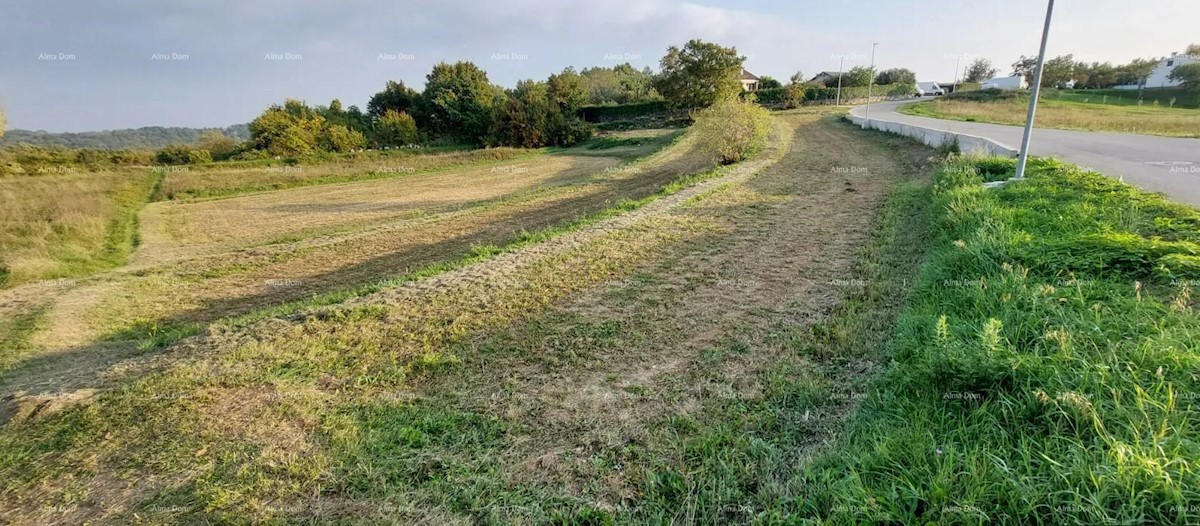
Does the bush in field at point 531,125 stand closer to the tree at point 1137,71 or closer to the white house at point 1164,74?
the white house at point 1164,74

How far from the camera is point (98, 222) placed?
13211mm

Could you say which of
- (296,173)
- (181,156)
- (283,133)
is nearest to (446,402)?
(296,173)

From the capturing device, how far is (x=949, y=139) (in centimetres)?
1545

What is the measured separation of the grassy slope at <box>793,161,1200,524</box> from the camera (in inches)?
81.9

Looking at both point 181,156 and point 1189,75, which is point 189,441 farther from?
point 1189,75

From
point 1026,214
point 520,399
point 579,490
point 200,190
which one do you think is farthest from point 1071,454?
point 200,190

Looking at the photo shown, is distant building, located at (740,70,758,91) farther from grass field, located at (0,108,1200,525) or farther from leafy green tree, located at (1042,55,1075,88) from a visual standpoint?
grass field, located at (0,108,1200,525)

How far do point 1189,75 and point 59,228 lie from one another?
79.4 m

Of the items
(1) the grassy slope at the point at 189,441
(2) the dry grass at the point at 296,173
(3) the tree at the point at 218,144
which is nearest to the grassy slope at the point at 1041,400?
(1) the grassy slope at the point at 189,441

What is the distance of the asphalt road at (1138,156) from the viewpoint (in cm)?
777

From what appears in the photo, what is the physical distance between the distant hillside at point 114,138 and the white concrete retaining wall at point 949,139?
43.6m

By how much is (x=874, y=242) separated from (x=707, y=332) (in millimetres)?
4466

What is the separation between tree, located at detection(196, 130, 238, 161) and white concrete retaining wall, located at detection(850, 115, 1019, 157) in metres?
43.2

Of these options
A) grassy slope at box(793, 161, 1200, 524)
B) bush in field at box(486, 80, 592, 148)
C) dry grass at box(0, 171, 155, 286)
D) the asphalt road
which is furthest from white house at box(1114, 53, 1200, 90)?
dry grass at box(0, 171, 155, 286)
